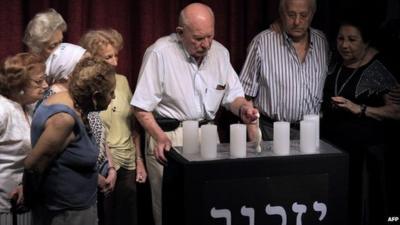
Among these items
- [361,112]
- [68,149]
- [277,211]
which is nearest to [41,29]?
[68,149]

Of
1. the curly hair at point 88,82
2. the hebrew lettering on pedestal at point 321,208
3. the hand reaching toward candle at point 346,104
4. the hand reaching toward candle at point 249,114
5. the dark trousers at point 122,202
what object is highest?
the curly hair at point 88,82

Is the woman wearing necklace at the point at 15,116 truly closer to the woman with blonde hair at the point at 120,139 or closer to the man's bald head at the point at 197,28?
the woman with blonde hair at the point at 120,139

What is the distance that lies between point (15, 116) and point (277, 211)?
42.1 inches

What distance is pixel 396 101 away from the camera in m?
3.01

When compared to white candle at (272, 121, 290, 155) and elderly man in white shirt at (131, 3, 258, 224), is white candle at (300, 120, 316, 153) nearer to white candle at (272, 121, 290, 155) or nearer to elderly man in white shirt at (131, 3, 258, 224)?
white candle at (272, 121, 290, 155)

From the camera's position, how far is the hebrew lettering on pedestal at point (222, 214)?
2.18 metres

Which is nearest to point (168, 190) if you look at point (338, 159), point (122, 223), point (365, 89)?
point (338, 159)

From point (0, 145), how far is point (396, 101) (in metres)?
1.86

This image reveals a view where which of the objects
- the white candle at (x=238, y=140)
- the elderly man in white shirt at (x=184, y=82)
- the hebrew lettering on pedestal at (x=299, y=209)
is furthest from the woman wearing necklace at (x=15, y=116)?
the hebrew lettering on pedestal at (x=299, y=209)

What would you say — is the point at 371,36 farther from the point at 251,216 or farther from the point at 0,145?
the point at 0,145

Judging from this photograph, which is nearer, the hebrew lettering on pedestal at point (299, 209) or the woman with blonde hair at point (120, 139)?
the hebrew lettering on pedestal at point (299, 209)

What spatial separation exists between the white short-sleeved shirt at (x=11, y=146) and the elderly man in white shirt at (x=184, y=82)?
56 centimetres

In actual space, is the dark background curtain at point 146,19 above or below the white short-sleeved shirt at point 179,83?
above

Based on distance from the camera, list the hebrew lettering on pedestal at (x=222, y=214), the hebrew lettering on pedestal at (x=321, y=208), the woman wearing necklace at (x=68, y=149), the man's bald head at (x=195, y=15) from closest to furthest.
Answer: the woman wearing necklace at (x=68, y=149)
the hebrew lettering on pedestal at (x=222, y=214)
the hebrew lettering on pedestal at (x=321, y=208)
the man's bald head at (x=195, y=15)
